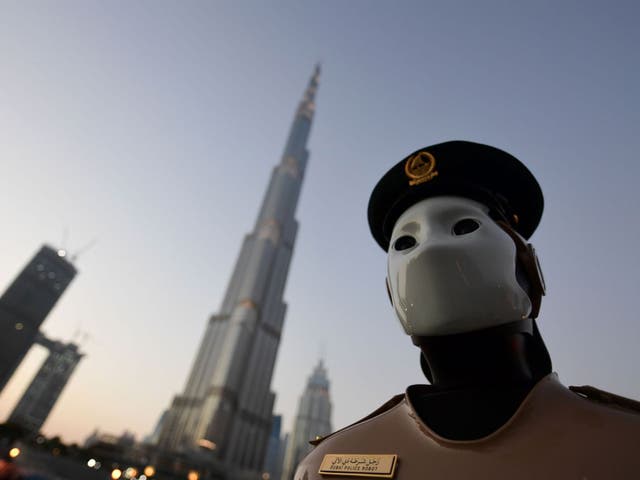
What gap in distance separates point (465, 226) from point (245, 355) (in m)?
75.0

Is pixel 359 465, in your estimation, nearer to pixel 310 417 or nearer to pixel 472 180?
A: pixel 472 180

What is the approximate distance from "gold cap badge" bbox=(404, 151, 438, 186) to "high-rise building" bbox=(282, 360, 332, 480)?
112604 millimetres

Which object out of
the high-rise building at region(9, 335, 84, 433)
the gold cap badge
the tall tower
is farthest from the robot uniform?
the high-rise building at region(9, 335, 84, 433)

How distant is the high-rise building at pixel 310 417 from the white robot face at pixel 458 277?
11264cm

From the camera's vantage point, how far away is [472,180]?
2.15 m

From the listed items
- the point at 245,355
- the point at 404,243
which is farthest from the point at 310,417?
the point at 404,243

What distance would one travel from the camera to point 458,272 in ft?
5.81

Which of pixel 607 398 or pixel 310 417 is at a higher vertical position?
pixel 310 417

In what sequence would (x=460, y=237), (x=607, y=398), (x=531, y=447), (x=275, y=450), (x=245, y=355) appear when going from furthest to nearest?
(x=275, y=450)
(x=245, y=355)
(x=460, y=237)
(x=607, y=398)
(x=531, y=447)

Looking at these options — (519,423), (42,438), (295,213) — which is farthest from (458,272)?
(295,213)

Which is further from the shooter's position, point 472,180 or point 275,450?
point 275,450

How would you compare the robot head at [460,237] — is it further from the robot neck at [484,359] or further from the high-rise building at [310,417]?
the high-rise building at [310,417]

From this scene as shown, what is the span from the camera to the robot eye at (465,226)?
1.91 meters

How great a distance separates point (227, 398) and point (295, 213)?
46545 mm
